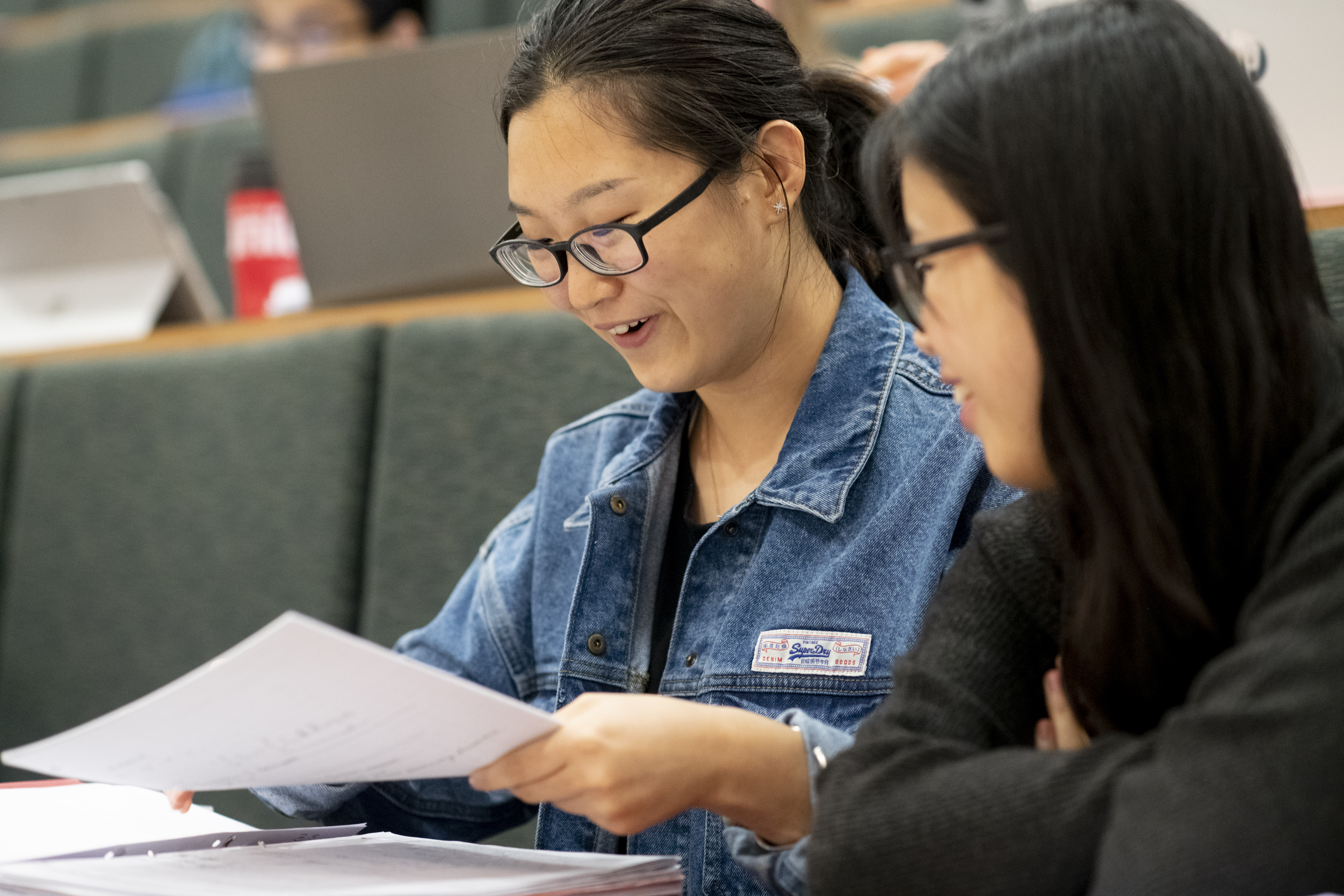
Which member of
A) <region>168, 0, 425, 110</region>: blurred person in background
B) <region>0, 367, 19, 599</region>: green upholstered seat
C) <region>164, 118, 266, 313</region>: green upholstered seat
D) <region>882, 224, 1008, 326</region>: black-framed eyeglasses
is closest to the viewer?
<region>882, 224, 1008, 326</region>: black-framed eyeglasses

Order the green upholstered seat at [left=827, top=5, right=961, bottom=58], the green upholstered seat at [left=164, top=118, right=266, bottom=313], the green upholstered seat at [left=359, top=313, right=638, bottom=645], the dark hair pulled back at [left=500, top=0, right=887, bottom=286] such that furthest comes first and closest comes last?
the green upholstered seat at [left=164, top=118, right=266, bottom=313], the green upholstered seat at [left=827, top=5, right=961, bottom=58], the green upholstered seat at [left=359, top=313, right=638, bottom=645], the dark hair pulled back at [left=500, top=0, right=887, bottom=286]

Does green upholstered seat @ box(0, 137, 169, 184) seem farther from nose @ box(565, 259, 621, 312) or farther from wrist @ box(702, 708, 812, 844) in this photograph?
wrist @ box(702, 708, 812, 844)

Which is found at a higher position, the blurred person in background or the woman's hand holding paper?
the blurred person in background

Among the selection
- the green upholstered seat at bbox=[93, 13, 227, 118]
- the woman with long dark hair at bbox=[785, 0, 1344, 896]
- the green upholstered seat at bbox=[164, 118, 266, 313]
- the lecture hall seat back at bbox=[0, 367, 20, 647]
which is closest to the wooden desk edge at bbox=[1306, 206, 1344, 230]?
the woman with long dark hair at bbox=[785, 0, 1344, 896]

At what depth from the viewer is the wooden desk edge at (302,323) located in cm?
139

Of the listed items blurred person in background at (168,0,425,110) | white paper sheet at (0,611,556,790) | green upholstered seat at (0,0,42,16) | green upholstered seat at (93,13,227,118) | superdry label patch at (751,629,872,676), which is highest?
green upholstered seat at (0,0,42,16)

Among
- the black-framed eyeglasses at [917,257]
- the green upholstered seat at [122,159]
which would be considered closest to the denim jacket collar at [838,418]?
the black-framed eyeglasses at [917,257]

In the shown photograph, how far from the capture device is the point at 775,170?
0.92 m

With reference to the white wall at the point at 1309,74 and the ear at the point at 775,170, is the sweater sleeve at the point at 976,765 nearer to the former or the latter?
the ear at the point at 775,170

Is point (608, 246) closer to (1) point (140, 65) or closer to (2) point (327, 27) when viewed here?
(2) point (327, 27)

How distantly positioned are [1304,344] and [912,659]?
0.23 meters

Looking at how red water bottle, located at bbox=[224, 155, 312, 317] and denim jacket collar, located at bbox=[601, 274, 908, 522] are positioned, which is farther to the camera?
red water bottle, located at bbox=[224, 155, 312, 317]

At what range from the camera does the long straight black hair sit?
0.51m

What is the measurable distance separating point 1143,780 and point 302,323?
49.5 inches
